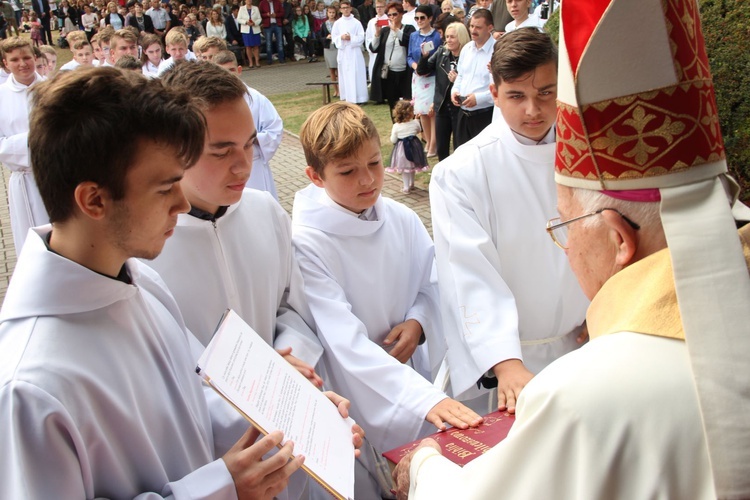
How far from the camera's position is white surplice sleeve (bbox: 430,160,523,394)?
2.59m

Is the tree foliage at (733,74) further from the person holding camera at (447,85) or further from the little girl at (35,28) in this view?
the little girl at (35,28)

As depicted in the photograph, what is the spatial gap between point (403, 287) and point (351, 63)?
13.4 m

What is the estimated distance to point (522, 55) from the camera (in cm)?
270

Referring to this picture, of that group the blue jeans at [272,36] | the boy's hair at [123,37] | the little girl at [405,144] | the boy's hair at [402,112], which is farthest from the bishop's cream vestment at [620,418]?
the blue jeans at [272,36]

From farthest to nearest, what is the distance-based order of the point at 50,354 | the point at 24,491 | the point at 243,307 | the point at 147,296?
the point at 243,307
the point at 147,296
the point at 50,354
the point at 24,491

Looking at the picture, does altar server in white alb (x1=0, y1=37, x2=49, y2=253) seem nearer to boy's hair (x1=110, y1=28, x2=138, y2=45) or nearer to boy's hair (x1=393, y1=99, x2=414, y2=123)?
boy's hair (x1=110, y1=28, x2=138, y2=45)

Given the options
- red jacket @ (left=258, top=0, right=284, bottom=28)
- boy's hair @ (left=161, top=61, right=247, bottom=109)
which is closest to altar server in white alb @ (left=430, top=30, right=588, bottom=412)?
boy's hair @ (left=161, top=61, right=247, bottom=109)

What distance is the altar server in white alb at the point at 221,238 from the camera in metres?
2.33

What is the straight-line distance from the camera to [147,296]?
193cm

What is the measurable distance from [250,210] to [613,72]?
148 centimetres

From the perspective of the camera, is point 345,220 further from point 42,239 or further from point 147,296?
point 42,239

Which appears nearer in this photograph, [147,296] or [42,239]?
[42,239]

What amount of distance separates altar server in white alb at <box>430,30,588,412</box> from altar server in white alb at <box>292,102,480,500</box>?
0.21m

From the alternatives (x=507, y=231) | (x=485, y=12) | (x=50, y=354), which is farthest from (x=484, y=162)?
(x=485, y=12)
